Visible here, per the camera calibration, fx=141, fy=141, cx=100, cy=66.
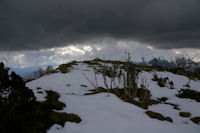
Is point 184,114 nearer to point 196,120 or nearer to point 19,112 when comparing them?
point 196,120

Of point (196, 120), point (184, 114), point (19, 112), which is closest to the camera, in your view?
point (19, 112)

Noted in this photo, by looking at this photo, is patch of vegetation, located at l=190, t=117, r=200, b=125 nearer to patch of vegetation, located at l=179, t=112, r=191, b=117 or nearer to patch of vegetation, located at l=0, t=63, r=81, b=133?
patch of vegetation, located at l=179, t=112, r=191, b=117

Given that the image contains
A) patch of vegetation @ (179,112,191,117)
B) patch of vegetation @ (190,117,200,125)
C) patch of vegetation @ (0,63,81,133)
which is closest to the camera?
patch of vegetation @ (0,63,81,133)

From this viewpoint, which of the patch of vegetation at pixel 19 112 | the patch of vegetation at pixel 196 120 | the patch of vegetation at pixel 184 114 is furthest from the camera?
the patch of vegetation at pixel 184 114

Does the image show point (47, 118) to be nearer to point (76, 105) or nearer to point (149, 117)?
point (76, 105)

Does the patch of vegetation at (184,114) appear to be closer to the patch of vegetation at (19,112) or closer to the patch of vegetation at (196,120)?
the patch of vegetation at (196,120)

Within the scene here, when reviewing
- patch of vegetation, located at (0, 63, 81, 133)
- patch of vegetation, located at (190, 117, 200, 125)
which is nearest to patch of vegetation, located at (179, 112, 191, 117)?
patch of vegetation, located at (190, 117, 200, 125)

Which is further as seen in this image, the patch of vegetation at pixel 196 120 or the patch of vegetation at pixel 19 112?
the patch of vegetation at pixel 196 120

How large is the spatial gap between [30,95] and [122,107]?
12.7 ft

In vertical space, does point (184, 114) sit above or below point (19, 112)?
below

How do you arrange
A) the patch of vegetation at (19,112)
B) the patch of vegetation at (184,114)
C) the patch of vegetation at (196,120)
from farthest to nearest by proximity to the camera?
the patch of vegetation at (184,114), the patch of vegetation at (196,120), the patch of vegetation at (19,112)

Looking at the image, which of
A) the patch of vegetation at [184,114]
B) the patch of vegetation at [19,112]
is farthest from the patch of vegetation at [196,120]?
the patch of vegetation at [19,112]

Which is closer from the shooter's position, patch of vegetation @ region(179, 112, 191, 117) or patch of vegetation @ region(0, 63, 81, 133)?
patch of vegetation @ region(0, 63, 81, 133)

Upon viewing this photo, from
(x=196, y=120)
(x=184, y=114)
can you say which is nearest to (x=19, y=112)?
(x=196, y=120)
